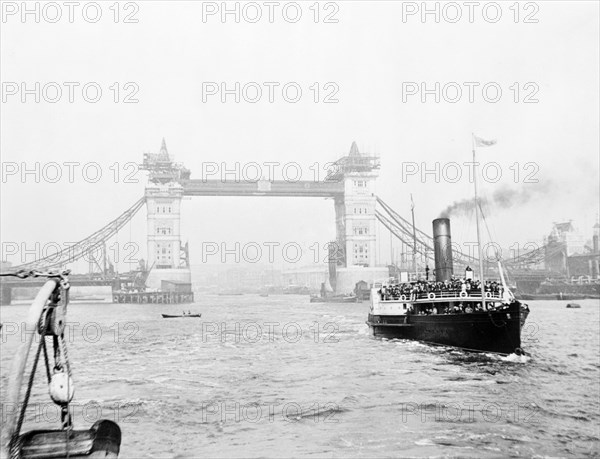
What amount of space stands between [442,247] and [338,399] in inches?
634

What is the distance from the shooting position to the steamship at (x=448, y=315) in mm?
25094

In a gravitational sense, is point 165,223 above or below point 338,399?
above

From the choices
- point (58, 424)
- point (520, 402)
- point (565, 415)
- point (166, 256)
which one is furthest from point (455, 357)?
point (166, 256)

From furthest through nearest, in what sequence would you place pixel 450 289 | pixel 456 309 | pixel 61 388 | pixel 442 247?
pixel 442 247
pixel 450 289
pixel 456 309
pixel 61 388

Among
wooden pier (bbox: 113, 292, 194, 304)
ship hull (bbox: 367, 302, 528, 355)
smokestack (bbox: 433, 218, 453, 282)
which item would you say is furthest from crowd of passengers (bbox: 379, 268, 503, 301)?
wooden pier (bbox: 113, 292, 194, 304)

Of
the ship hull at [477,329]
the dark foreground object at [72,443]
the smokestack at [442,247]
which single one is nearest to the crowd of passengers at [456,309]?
the ship hull at [477,329]

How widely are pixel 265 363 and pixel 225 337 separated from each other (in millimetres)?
12453

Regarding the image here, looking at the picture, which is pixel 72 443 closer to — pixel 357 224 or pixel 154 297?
pixel 154 297

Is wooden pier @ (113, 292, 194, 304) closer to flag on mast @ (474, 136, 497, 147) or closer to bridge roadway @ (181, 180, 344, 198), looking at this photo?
bridge roadway @ (181, 180, 344, 198)

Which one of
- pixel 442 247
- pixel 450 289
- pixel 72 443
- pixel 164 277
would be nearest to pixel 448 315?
pixel 450 289

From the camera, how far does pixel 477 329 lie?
2558 centimetres

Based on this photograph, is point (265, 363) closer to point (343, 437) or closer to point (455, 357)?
point (455, 357)

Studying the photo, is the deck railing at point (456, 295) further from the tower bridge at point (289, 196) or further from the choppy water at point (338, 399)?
the tower bridge at point (289, 196)

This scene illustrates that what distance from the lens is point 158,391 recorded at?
18.8 meters
